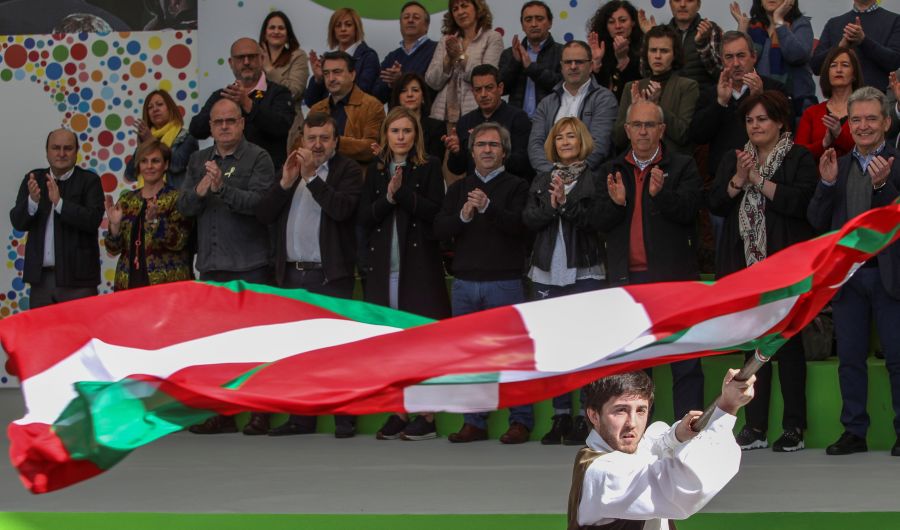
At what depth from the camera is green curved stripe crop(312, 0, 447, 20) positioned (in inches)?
422

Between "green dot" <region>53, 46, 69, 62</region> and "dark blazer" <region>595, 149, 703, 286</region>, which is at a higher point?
"green dot" <region>53, 46, 69, 62</region>

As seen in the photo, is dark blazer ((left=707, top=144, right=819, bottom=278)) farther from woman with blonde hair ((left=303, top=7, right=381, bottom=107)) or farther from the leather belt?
woman with blonde hair ((left=303, top=7, right=381, bottom=107))

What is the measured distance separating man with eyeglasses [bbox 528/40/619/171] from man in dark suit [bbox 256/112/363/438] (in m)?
1.13

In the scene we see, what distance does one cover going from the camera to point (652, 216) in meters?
7.72

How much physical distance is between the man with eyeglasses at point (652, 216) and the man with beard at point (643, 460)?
143 inches

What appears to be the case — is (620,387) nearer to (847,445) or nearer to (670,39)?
(847,445)

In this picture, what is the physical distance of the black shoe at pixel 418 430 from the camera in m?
8.41

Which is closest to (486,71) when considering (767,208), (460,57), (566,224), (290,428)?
(460,57)

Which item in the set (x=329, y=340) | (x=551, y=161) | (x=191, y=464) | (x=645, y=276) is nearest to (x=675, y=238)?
(x=645, y=276)

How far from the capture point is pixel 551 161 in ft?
27.0

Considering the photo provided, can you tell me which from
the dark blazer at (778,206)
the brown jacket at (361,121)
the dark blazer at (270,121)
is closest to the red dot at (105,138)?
the dark blazer at (270,121)

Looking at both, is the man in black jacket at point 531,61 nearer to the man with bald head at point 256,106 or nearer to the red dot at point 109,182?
the man with bald head at point 256,106

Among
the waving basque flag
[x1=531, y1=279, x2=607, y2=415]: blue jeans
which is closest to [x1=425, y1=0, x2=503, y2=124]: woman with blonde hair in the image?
[x1=531, y1=279, x2=607, y2=415]: blue jeans

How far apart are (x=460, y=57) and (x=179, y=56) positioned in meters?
2.97
